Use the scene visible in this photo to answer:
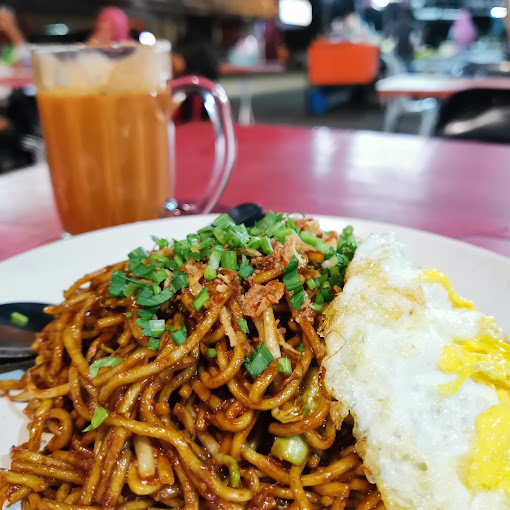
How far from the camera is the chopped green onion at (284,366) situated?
90 centimetres

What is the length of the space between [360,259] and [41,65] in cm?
117

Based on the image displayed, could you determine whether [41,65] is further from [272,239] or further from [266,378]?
[266,378]

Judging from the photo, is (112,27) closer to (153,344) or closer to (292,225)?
(292,225)

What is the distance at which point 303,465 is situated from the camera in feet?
3.02

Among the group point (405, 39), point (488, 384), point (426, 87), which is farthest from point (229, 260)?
point (405, 39)

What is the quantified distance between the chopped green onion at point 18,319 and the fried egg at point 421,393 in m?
0.69

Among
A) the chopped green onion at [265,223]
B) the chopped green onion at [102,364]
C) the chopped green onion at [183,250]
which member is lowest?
the chopped green onion at [102,364]

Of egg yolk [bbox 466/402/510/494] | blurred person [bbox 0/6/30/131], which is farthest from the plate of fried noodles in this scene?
blurred person [bbox 0/6/30/131]

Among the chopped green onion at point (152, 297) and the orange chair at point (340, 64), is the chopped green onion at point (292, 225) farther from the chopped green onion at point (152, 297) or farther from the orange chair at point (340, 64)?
the orange chair at point (340, 64)

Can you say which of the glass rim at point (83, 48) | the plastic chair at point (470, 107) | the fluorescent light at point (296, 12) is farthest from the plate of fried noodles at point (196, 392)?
the fluorescent light at point (296, 12)

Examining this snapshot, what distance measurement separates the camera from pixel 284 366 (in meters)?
0.90

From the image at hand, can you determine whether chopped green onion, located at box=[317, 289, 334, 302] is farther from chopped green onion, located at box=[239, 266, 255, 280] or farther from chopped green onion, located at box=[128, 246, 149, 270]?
chopped green onion, located at box=[128, 246, 149, 270]

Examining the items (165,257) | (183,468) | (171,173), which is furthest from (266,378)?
(171,173)

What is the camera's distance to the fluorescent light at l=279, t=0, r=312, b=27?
68.0ft
